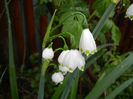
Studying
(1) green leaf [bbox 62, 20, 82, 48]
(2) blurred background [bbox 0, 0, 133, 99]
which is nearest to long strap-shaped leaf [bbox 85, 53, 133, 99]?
(1) green leaf [bbox 62, 20, 82, 48]

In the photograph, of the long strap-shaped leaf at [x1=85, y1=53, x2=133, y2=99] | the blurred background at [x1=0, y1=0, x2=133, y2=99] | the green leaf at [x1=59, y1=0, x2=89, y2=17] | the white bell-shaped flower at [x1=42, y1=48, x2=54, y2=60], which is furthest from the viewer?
the blurred background at [x1=0, y1=0, x2=133, y2=99]

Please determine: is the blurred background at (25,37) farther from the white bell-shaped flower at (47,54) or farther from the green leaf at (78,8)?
the white bell-shaped flower at (47,54)

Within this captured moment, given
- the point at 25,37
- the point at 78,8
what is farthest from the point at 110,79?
the point at 25,37

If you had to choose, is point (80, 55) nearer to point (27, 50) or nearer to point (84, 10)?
point (84, 10)

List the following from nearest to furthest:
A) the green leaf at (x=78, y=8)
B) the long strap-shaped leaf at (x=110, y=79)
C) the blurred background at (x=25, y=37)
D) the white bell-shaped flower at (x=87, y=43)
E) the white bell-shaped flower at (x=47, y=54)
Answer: the white bell-shaped flower at (x=87, y=43) < the white bell-shaped flower at (x=47, y=54) < the long strap-shaped leaf at (x=110, y=79) < the green leaf at (x=78, y=8) < the blurred background at (x=25, y=37)

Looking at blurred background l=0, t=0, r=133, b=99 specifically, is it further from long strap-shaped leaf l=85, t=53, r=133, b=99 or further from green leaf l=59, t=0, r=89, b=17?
long strap-shaped leaf l=85, t=53, r=133, b=99

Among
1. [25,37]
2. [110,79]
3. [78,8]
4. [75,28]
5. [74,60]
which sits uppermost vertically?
[25,37]

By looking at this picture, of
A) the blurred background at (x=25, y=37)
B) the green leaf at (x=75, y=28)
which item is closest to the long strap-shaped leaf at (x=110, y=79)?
the green leaf at (x=75, y=28)

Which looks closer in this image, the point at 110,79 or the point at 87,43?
the point at 87,43

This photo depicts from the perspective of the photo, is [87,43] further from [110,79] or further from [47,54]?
[110,79]

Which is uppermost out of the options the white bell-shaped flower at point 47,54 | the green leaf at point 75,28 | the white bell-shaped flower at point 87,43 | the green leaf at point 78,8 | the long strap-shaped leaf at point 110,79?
the green leaf at point 78,8

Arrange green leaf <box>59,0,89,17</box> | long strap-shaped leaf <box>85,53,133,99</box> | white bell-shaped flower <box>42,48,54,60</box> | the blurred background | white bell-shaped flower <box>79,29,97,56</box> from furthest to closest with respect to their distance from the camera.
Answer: the blurred background → green leaf <box>59,0,89,17</box> → long strap-shaped leaf <box>85,53,133,99</box> → white bell-shaped flower <box>42,48,54,60</box> → white bell-shaped flower <box>79,29,97,56</box>
